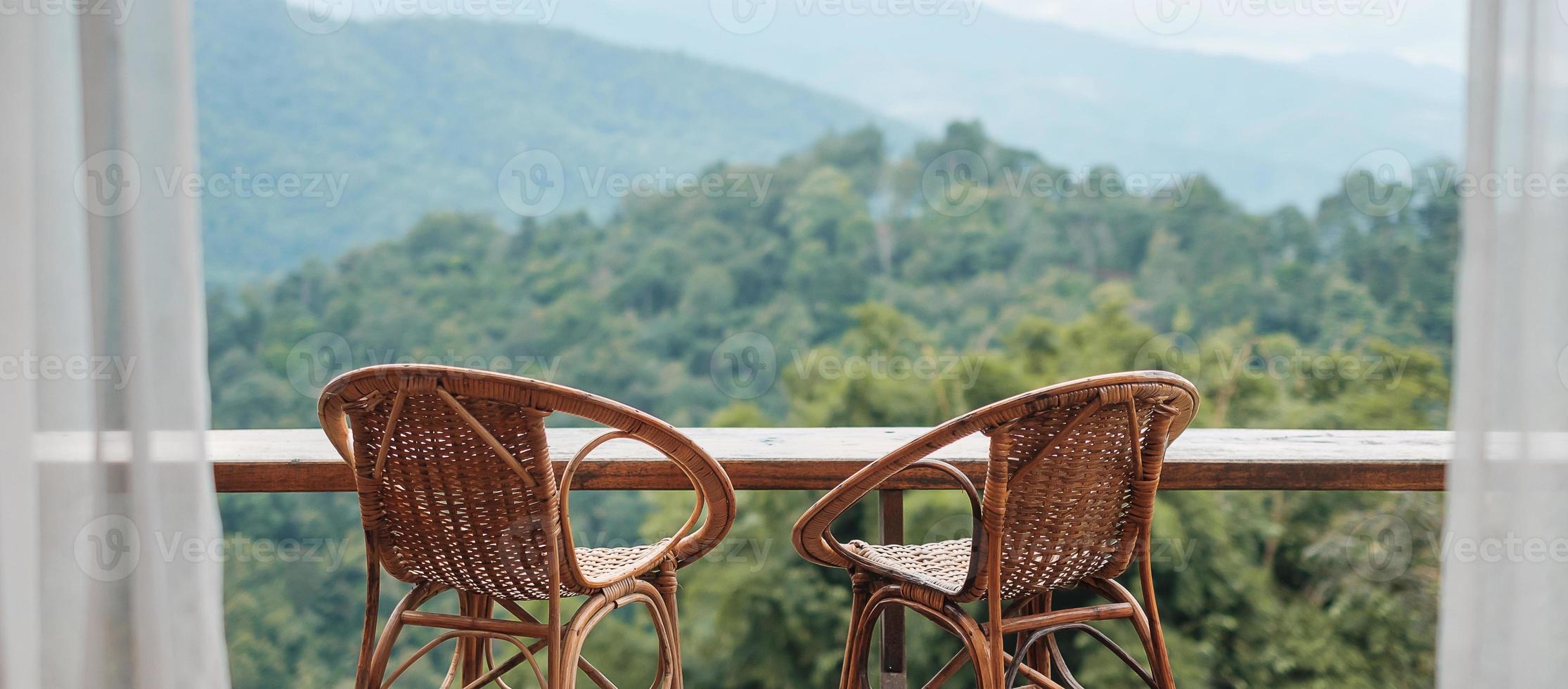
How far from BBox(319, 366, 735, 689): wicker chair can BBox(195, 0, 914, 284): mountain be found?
9516 mm

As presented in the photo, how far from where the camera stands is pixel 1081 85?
14055 millimetres

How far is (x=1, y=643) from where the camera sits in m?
1.57

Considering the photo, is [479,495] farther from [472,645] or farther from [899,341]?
[899,341]

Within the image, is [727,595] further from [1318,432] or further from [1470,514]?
[1470,514]

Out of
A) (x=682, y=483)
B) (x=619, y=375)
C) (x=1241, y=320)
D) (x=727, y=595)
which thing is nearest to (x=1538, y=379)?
(x=682, y=483)

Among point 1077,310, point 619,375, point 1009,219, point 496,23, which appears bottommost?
point 619,375

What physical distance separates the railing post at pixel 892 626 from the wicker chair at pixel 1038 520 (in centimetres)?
28

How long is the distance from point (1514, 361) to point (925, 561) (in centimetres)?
96

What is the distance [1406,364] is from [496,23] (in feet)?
39.0

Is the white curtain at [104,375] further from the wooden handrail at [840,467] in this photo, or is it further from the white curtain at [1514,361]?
the white curtain at [1514,361]

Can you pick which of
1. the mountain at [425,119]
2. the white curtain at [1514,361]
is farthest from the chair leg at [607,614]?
the mountain at [425,119]

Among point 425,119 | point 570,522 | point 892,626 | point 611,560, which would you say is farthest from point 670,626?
point 425,119

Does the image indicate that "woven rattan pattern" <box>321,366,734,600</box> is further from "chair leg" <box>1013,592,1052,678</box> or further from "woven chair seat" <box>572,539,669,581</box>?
"chair leg" <box>1013,592,1052,678</box>

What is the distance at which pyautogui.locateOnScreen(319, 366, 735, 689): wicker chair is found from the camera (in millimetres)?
1245
